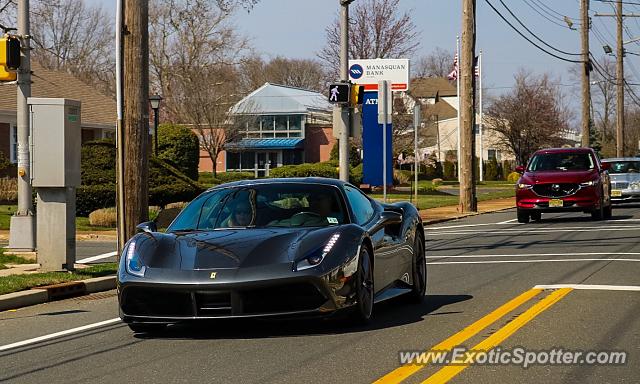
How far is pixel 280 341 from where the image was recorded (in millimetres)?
8344

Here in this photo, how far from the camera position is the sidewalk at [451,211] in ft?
91.1

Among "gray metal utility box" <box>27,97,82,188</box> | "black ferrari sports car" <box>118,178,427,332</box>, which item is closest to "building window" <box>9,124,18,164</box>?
"gray metal utility box" <box>27,97,82,188</box>

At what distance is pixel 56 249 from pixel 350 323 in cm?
626

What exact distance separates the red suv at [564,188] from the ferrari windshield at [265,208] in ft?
51.0

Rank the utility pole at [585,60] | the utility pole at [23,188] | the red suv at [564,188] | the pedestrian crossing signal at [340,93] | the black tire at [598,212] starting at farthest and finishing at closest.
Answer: the utility pole at [585,60] < the black tire at [598,212] < the red suv at [564,188] < the pedestrian crossing signal at [340,93] < the utility pole at [23,188]

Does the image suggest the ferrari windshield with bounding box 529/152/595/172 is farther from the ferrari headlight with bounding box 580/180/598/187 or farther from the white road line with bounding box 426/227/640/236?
the white road line with bounding box 426/227/640/236

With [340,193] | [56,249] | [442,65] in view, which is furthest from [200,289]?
[442,65]

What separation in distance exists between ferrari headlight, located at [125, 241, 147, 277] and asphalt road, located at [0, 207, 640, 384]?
1.95 feet

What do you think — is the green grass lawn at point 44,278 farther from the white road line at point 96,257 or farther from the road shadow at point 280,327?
the road shadow at point 280,327

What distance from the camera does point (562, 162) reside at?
2567 centimetres

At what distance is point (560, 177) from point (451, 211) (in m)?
7.12

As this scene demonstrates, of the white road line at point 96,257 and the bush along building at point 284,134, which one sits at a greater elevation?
the bush along building at point 284,134

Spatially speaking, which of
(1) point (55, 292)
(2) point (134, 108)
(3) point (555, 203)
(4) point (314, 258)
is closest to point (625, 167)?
(3) point (555, 203)

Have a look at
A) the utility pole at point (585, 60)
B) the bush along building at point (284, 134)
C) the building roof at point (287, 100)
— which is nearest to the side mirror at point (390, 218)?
the utility pole at point (585, 60)
